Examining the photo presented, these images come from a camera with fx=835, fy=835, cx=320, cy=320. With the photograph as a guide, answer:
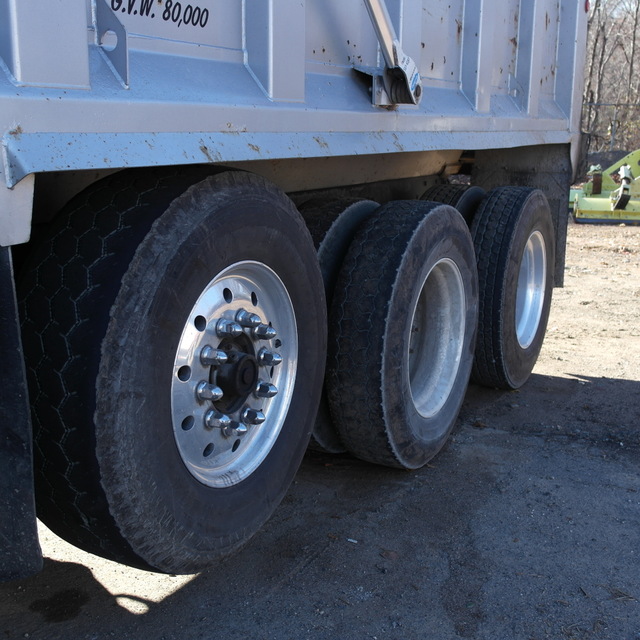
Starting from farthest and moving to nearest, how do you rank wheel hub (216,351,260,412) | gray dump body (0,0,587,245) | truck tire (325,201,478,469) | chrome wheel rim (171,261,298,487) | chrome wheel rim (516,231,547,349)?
1. chrome wheel rim (516,231,547,349)
2. truck tire (325,201,478,469)
3. wheel hub (216,351,260,412)
4. chrome wheel rim (171,261,298,487)
5. gray dump body (0,0,587,245)

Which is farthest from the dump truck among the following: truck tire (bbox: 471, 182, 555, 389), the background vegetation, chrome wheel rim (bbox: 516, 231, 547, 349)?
the background vegetation

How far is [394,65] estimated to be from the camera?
10.0ft

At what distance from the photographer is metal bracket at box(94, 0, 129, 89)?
1.95 m

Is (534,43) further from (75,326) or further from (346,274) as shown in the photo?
(75,326)

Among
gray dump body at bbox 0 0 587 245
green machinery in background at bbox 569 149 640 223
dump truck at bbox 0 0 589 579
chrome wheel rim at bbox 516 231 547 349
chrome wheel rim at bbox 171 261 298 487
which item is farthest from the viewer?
green machinery in background at bbox 569 149 640 223

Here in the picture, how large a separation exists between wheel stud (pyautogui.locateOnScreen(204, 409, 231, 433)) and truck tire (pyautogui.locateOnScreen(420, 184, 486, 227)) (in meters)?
2.41

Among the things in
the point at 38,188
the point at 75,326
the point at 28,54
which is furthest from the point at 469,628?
the point at 28,54

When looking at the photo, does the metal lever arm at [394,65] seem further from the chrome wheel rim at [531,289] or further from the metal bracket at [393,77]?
the chrome wheel rim at [531,289]

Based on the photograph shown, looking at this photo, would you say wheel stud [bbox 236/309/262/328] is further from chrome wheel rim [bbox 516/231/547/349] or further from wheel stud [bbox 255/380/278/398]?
chrome wheel rim [bbox 516/231/547/349]

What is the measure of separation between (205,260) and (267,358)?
0.52 meters

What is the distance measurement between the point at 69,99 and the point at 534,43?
3.80 m

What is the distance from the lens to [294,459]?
2.88 meters

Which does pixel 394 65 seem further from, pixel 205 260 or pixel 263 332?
pixel 205 260

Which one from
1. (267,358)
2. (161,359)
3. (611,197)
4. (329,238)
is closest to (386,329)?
(329,238)
